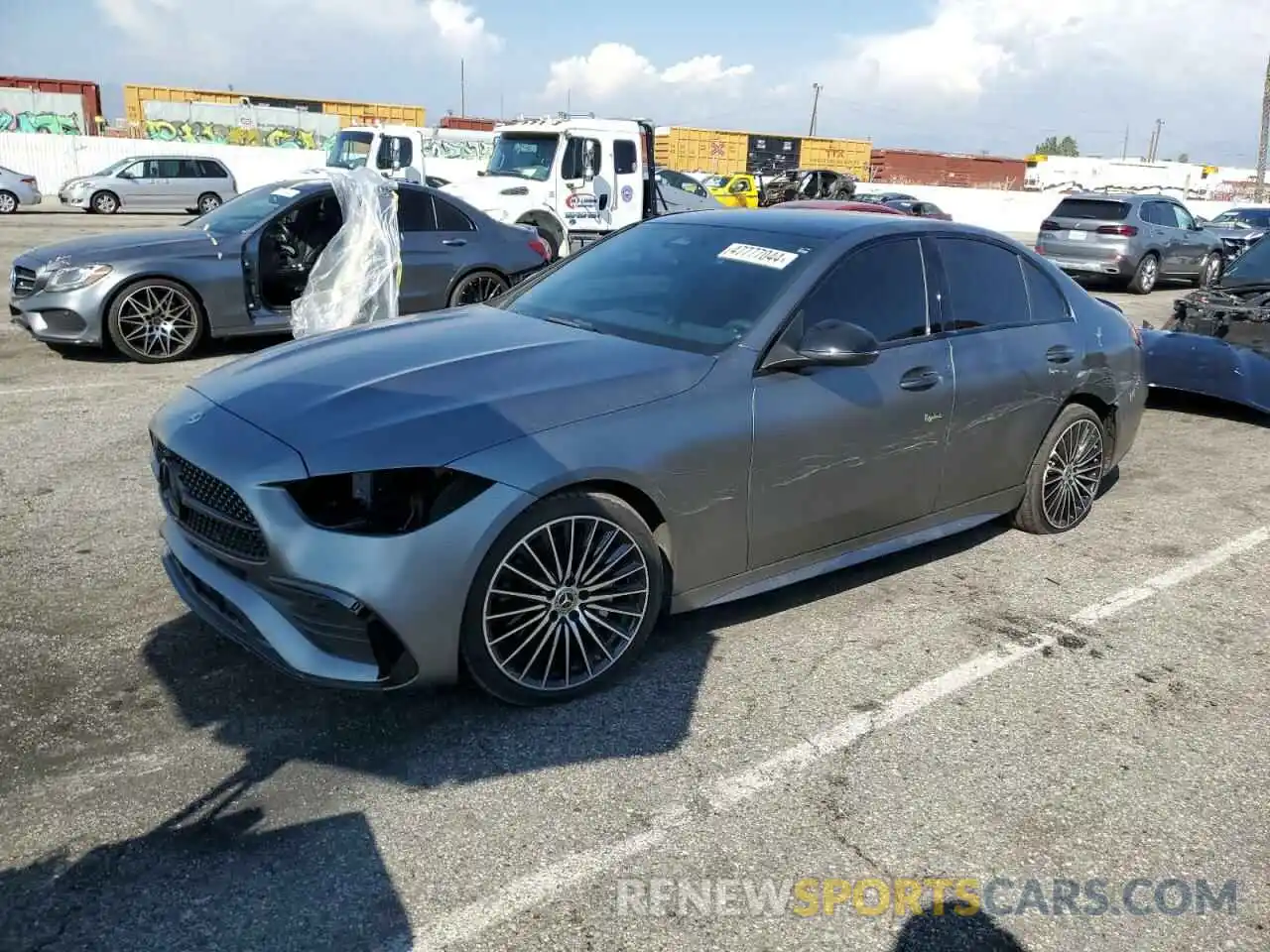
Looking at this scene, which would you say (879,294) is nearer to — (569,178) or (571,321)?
(571,321)

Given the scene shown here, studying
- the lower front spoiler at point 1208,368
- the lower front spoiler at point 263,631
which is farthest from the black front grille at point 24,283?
the lower front spoiler at point 1208,368

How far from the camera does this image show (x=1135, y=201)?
17078 mm

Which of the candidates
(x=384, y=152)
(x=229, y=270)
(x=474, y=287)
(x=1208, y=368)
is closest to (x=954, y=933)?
(x=1208, y=368)

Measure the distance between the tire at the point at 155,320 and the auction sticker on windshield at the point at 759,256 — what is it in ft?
19.1

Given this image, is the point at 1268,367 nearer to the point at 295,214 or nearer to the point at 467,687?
the point at 467,687

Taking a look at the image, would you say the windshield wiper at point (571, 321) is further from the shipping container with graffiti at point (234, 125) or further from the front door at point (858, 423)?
the shipping container with graffiti at point (234, 125)

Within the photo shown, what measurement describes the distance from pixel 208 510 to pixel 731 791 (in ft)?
6.02

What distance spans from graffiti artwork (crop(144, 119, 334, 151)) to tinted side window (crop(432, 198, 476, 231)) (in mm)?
35325

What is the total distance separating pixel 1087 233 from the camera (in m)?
17.1

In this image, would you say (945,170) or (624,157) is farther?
(945,170)

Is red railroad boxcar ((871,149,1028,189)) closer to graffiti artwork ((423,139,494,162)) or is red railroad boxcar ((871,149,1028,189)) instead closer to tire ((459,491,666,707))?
graffiti artwork ((423,139,494,162))

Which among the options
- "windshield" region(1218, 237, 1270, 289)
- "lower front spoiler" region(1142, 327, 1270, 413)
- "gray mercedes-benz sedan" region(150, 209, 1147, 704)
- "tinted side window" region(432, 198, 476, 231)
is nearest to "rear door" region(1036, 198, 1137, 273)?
"windshield" region(1218, 237, 1270, 289)

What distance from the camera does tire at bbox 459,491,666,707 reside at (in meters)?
3.12

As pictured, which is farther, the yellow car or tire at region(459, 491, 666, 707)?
the yellow car
